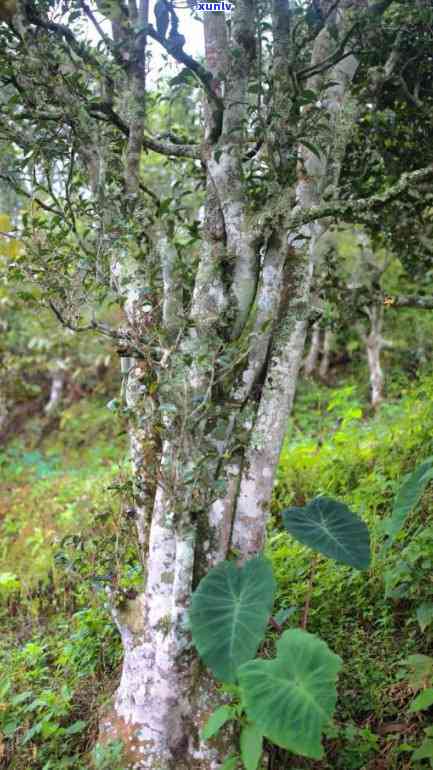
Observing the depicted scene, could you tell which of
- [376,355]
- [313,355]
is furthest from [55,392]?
[376,355]

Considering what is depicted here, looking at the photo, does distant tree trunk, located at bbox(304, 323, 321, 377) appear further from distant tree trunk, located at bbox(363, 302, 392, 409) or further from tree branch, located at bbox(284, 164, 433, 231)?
tree branch, located at bbox(284, 164, 433, 231)

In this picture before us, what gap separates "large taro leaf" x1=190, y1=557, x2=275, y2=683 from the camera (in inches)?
78.4

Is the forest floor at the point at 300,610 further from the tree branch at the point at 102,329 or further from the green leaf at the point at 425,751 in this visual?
the tree branch at the point at 102,329

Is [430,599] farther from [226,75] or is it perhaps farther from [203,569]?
[226,75]

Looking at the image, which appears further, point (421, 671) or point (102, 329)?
point (102, 329)

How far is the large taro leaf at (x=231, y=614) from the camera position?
6.53ft

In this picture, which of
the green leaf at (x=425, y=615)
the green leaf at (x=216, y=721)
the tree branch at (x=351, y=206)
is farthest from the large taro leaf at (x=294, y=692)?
the tree branch at (x=351, y=206)

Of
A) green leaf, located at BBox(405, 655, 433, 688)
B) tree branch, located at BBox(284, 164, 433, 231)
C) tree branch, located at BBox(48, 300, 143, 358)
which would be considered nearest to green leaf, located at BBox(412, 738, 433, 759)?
green leaf, located at BBox(405, 655, 433, 688)

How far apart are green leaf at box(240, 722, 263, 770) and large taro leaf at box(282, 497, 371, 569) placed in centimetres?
61

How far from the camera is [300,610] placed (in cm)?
284

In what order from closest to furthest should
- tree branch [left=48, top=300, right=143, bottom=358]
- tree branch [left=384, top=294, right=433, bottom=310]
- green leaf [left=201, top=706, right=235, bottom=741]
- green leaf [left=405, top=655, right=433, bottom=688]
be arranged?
1. green leaf [left=201, top=706, right=235, bottom=741]
2. green leaf [left=405, top=655, right=433, bottom=688]
3. tree branch [left=48, top=300, right=143, bottom=358]
4. tree branch [left=384, top=294, right=433, bottom=310]

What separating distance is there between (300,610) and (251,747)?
0.97 metres

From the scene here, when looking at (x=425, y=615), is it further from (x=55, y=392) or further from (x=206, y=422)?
(x=55, y=392)

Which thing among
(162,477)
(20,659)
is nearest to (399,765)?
(162,477)
